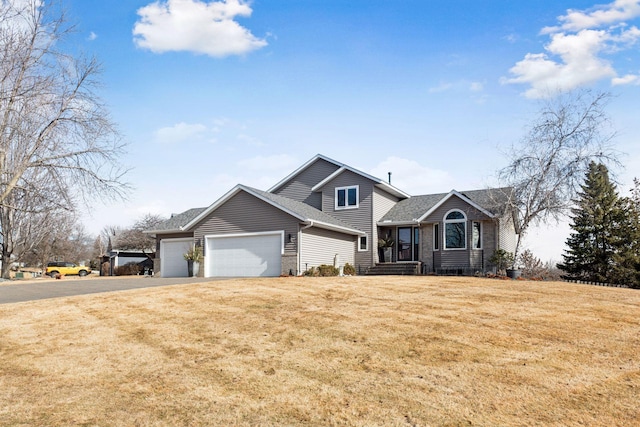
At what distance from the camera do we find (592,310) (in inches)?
470

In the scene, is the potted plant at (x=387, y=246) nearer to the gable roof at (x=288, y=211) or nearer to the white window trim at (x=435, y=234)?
the gable roof at (x=288, y=211)

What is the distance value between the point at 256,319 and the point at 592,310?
26.8 feet

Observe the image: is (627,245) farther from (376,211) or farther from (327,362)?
(327,362)

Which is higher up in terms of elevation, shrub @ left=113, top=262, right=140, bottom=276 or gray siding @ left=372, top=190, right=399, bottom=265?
gray siding @ left=372, top=190, right=399, bottom=265

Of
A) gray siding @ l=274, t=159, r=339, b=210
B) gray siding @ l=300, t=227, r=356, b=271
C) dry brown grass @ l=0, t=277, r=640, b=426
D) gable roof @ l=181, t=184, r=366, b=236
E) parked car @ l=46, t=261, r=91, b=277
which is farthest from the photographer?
parked car @ l=46, t=261, r=91, b=277

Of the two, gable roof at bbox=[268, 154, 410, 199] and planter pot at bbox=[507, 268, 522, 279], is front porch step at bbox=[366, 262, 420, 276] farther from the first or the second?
planter pot at bbox=[507, 268, 522, 279]

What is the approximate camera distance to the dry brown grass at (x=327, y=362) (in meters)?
6.07

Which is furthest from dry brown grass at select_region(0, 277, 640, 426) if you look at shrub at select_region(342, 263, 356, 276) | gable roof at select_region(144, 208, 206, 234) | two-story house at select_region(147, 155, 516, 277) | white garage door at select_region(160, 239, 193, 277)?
white garage door at select_region(160, 239, 193, 277)

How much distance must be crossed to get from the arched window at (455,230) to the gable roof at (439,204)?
0.83 meters

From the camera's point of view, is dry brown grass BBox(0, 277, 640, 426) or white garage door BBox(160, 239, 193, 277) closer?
dry brown grass BBox(0, 277, 640, 426)

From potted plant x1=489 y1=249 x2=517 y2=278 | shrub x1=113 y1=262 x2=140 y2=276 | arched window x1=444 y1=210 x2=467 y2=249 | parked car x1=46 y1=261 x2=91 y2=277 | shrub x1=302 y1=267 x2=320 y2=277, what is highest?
arched window x1=444 y1=210 x2=467 y2=249

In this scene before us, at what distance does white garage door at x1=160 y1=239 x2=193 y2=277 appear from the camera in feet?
90.7

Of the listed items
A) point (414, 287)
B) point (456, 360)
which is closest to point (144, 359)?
point (456, 360)

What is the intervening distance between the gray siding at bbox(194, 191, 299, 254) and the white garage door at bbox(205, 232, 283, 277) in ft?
1.24
